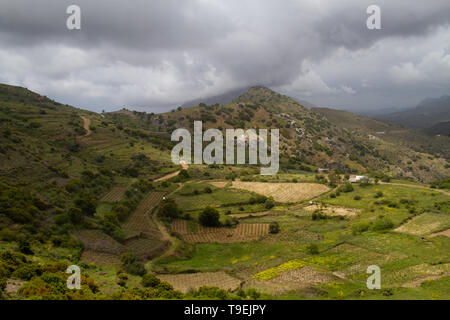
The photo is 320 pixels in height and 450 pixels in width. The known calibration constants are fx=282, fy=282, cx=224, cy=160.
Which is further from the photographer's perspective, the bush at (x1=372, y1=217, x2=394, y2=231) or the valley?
the bush at (x1=372, y1=217, x2=394, y2=231)

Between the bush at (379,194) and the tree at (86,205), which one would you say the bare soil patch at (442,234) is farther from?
the tree at (86,205)

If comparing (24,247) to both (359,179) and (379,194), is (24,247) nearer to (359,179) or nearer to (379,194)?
(379,194)

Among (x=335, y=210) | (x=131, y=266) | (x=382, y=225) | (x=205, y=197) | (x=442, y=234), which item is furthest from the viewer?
(x=205, y=197)

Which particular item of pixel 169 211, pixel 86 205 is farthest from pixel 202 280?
pixel 169 211

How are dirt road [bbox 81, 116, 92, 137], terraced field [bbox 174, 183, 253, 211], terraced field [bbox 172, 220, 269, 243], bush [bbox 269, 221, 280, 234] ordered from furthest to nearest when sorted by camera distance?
dirt road [bbox 81, 116, 92, 137], terraced field [bbox 174, 183, 253, 211], bush [bbox 269, 221, 280, 234], terraced field [bbox 172, 220, 269, 243]

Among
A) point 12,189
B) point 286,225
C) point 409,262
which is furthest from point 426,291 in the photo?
point 12,189

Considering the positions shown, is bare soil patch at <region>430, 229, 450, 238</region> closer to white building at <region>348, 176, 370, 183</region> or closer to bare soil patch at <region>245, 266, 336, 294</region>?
bare soil patch at <region>245, 266, 336, 294</region>

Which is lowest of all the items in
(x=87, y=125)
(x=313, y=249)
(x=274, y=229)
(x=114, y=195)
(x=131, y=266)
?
(x=313, y=249)

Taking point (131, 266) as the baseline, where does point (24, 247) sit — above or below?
above

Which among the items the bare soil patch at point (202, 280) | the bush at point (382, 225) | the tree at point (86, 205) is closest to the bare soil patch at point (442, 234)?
the bush at point (382, 225)

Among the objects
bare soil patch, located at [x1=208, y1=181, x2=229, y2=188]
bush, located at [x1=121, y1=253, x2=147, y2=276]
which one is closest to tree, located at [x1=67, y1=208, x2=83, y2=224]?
bush, located at [x1=121, y1=253, x2=147, y2=276]

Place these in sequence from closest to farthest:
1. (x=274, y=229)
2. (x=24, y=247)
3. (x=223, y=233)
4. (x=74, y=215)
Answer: (x=24, y=247) → (x=74, y=215) → (x=274, y=229) → (x=223, y=233)

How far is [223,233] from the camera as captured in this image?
6450cm

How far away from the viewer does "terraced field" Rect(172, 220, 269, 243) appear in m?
60.7
